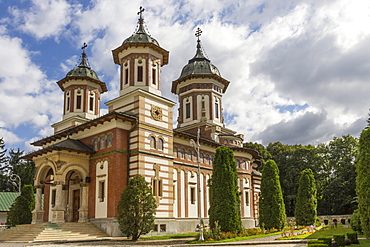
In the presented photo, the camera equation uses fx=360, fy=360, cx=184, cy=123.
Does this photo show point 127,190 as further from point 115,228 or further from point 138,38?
point 138,38

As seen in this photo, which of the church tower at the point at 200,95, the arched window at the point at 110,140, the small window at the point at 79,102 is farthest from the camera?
the church tower at the point at 200,95

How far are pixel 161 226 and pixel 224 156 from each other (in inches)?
283

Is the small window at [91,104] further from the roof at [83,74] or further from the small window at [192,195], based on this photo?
the small window at [192,195]

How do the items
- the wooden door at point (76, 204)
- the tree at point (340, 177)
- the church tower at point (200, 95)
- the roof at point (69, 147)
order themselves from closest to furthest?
the roof at point (69, 147) → the wooden door at point (76, 204) → the church tower at point (200, 95) → the tree at point (340, 177)

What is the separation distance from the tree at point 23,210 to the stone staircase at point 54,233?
4896 millimetres

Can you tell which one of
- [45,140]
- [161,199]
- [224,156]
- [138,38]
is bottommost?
[161,199]

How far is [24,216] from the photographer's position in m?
29.9

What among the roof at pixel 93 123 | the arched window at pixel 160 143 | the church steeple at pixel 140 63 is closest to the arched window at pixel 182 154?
the arched window at pixel 160 143

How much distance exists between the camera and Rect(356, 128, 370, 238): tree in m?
15.5

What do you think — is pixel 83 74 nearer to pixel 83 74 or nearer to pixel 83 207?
pixel 83 74

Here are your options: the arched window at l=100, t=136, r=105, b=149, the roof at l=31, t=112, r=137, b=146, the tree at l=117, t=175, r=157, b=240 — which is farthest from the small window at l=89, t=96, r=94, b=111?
the tree at l=117, t=175, r=157, b=240

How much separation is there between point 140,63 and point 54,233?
46.8 feet

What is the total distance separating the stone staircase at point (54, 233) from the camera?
73.0 ft

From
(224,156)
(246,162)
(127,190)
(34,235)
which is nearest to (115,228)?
(127,190)
